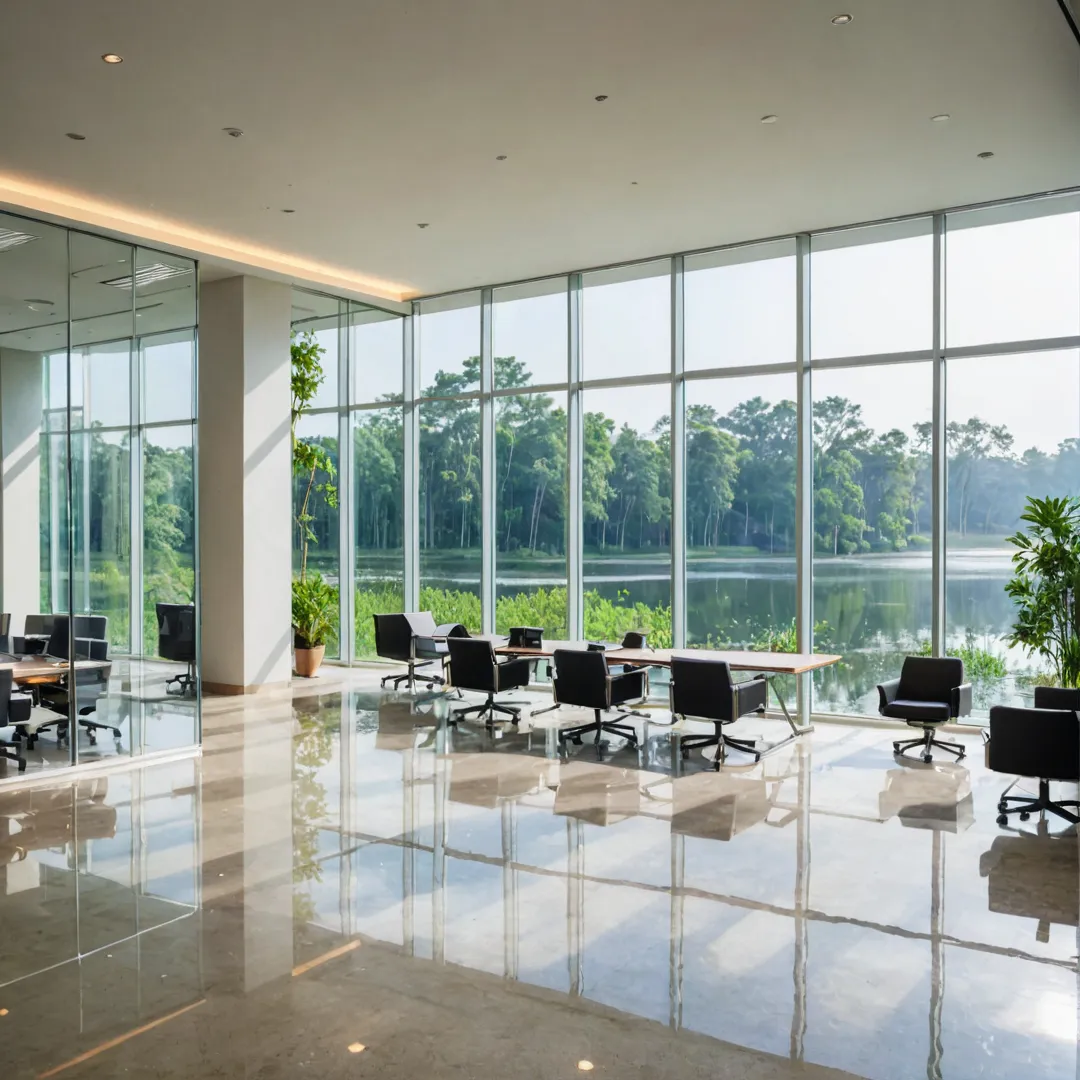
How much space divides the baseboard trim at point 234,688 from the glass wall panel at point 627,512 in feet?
11.9

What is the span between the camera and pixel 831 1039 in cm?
335

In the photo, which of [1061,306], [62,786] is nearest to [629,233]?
[1061,306]

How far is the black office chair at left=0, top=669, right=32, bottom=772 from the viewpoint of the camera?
697cm

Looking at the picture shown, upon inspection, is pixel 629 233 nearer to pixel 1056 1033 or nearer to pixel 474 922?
pixel 474 922

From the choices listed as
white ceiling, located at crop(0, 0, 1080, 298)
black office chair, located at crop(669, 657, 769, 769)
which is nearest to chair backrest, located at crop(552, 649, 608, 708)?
black office chair, located at crop(669, 657, 769, 769)

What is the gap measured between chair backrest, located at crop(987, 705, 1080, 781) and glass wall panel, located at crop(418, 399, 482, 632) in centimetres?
692

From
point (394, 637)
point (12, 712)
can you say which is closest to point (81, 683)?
point (12, 712)

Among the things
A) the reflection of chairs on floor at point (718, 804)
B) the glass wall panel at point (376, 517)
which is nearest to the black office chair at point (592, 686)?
the reflection of chairs on floor at point (718, 804)

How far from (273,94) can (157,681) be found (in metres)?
4.65

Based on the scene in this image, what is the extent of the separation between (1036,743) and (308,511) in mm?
9203

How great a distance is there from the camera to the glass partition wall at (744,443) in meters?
8.78

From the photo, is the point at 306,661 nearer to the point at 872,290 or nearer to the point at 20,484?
the point at 20,484

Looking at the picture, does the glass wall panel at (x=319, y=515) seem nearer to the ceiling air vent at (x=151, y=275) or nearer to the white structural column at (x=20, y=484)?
the ceiling air vent at (x=151, y=275)

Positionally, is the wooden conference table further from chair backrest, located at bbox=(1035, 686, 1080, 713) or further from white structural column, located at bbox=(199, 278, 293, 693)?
white structural column, located at bbox=(199, 278, 293, 693)
